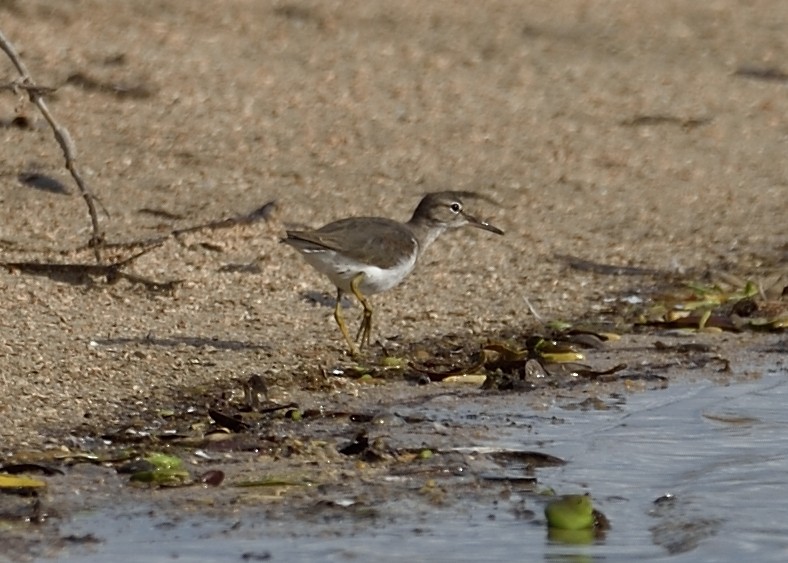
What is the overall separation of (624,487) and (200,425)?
154 cm

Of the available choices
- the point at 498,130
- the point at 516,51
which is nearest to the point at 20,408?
the point at 498,130

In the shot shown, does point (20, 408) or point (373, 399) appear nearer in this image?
point (20, 408)

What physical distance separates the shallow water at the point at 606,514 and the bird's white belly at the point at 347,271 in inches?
50.2

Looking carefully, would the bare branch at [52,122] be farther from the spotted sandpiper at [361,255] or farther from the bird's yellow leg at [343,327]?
the bird's yellow leg at [343,327]

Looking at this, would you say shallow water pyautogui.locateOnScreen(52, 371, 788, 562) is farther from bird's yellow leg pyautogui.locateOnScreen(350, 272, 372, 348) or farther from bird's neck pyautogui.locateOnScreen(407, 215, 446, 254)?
bird's neck pyautogui.locateOnScreen(407, 215, 446, 254)

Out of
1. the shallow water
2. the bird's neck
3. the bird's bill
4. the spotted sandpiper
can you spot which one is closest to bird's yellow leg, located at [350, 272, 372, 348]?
the spotted sandpiper

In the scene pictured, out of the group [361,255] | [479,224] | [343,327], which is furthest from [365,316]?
[479,224]

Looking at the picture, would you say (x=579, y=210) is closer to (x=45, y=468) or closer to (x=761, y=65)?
(x=761, y=65)

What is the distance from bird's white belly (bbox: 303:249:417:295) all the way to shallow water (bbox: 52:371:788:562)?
1.28m

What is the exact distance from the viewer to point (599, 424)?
7066 mm

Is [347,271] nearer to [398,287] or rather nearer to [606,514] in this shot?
[398,287]

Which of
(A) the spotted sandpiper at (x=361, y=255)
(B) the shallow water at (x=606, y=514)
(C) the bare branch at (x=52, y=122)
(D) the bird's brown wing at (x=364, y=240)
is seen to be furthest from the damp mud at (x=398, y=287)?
(D) the bird's brown wing at (x=364, y=240)

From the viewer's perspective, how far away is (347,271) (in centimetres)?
826

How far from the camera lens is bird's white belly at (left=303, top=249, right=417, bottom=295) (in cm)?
823
